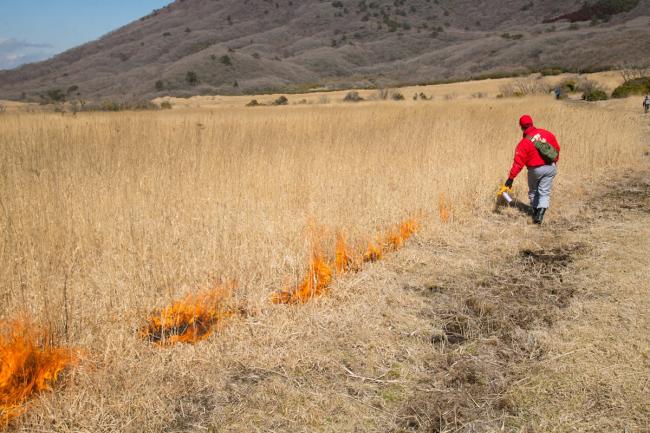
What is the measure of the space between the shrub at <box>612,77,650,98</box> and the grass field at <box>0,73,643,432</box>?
16237 mm

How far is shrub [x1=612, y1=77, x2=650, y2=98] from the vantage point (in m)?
22.2

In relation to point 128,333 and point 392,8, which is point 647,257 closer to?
point 128,333

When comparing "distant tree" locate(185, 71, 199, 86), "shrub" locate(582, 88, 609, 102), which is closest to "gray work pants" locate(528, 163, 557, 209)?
"shrub" locate(582, 88, 609, 102)

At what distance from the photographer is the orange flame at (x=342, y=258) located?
175 inches

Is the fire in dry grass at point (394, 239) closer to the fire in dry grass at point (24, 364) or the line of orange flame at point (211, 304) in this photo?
the line of orange flame at point (211, 304)

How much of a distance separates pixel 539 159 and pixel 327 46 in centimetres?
8375

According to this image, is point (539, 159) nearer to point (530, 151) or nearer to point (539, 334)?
point (530, 151)

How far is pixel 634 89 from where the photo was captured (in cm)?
2245

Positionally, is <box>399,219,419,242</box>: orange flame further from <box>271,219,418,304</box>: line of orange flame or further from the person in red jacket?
the person in red jacket

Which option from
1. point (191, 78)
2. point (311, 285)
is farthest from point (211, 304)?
point (191, 78)

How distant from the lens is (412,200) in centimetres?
620

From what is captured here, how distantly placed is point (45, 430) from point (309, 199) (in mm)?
4046

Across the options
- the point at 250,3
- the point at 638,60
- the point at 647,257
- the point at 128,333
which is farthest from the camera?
the point at 250,3

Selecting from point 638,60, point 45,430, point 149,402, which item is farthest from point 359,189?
point 638,60
